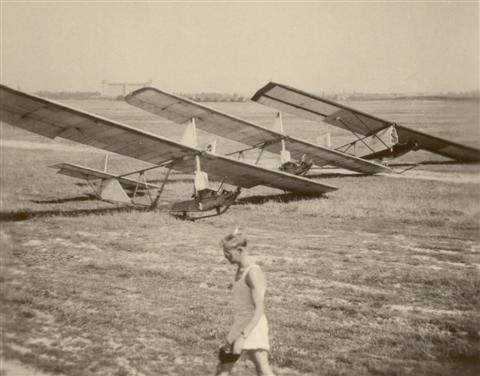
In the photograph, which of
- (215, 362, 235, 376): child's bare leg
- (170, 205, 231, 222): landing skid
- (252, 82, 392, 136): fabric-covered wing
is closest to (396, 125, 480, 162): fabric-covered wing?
(252, 82, 392, 136): fabric-covered wing

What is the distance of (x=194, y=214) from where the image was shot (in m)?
8.88

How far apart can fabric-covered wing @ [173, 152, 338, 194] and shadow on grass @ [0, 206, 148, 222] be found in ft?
4.13

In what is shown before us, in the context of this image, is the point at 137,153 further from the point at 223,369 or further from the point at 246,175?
the point at 223,369

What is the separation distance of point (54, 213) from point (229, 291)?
4198mm

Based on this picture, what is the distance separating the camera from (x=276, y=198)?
415 inches

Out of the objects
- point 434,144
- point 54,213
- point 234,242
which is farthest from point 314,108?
point 234,242

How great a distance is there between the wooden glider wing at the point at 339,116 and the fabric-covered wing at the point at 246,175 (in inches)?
94.7

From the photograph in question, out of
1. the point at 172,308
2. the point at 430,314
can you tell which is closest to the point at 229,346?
the point at 172,308

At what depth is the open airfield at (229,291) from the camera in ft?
12.3

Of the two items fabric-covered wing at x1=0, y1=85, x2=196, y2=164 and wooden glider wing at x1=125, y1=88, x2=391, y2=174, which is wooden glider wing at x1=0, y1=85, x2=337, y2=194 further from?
wooden glider wing at x1=125, y1=88, x2=391, y2=174

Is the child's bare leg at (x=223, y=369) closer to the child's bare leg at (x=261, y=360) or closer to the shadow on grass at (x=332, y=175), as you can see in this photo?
the child's bare leg at (x=261, y=360)

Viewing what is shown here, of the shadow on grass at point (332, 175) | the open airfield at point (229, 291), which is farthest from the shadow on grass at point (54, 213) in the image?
the shadow on grass at point (332, 175)

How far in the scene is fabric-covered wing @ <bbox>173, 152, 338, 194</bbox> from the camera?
877 cm

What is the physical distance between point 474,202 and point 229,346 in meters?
8.06
